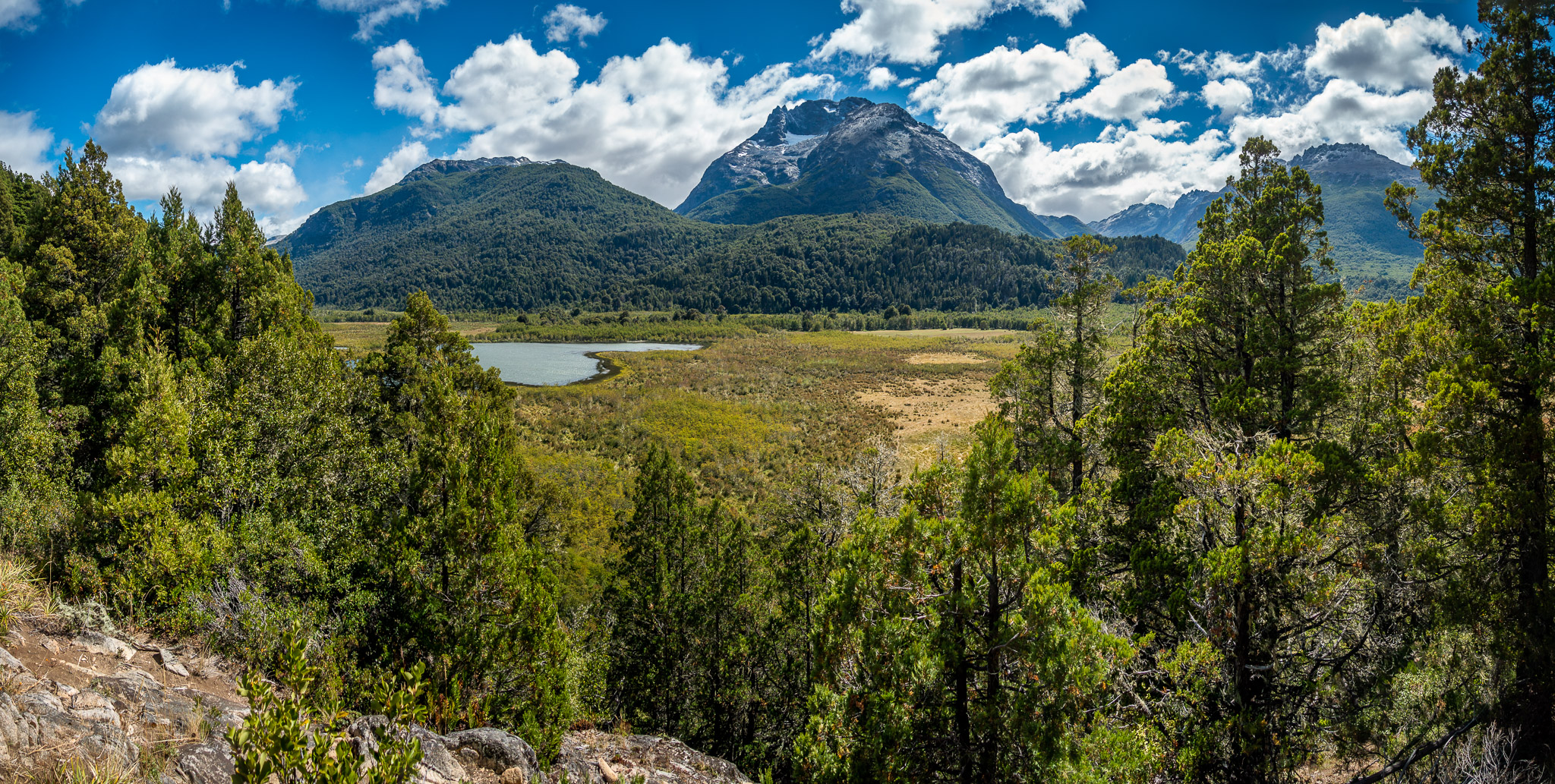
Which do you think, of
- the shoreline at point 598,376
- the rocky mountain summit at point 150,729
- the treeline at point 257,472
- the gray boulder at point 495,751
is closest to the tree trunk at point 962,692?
the rocky mountain summit at point 150,729

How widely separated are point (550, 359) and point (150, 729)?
87272mm

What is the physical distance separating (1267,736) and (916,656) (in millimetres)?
5033

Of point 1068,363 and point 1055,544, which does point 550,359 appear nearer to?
point 1068,363

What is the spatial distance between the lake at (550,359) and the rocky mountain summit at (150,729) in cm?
3707

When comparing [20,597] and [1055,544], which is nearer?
[1055,544]

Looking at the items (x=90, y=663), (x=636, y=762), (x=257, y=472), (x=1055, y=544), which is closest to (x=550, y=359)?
(x=257, y=472)

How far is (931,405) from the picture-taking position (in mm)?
55094

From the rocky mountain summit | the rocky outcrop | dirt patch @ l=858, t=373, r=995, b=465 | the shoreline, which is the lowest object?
the rocky outcrop

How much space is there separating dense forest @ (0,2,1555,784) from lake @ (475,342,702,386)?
1237 inches

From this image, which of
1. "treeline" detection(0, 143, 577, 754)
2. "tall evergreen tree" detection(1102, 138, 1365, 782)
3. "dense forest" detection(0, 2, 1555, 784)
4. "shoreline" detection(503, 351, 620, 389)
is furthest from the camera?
"shoreline" detection(503, 351, 620, 389)

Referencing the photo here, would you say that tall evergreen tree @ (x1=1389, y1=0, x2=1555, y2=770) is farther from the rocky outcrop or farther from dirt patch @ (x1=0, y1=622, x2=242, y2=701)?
dirt patch @ (x1=0, y1=622, x2=242, y2=701)

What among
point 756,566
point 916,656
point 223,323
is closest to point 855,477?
point 756,566

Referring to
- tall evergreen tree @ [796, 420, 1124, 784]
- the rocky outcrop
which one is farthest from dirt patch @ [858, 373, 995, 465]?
tall evergreen tree @ [796, 420, 1124, 784]

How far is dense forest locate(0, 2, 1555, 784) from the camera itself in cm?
757
